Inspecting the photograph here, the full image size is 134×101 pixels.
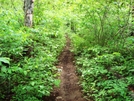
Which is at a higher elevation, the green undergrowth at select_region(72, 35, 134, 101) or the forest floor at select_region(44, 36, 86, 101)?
the green undergrowth at select_region(72, 35, 134, 101)

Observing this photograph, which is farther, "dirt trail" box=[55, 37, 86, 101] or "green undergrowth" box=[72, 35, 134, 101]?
"dirt trail" box=[55, 37, 86, 101]

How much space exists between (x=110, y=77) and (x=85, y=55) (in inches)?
117

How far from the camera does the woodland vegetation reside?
4.25m

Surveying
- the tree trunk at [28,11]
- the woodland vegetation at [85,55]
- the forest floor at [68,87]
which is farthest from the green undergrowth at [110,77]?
the tree trunk at [28,11]

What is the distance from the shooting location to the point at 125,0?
7289mm

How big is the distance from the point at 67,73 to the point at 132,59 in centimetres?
272

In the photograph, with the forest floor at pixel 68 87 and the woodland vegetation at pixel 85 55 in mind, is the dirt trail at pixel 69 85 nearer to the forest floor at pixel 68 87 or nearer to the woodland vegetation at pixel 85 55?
the forest floor at pixel 68 87

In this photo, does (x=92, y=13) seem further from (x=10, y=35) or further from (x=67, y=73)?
(x=10, y=35)

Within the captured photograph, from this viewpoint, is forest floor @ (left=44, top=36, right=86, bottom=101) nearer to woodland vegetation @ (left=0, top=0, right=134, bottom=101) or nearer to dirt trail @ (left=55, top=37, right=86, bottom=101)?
dirt trail @ (left=55, top=37, right=86, bottom=101)

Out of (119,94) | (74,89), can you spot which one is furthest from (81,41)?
(119,94)

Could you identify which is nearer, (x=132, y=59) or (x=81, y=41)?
(x=132, y=59)

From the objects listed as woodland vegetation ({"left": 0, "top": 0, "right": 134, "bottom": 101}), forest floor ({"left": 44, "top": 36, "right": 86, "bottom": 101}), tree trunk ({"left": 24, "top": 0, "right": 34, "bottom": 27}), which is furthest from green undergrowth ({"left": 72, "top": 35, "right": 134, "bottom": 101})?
tree trunk ({"left": 24, "top": 0, "right": 34, "bottom": 27})

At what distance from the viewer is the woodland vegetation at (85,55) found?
167 inches

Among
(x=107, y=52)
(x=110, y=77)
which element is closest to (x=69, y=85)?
(x=110, y=77)
